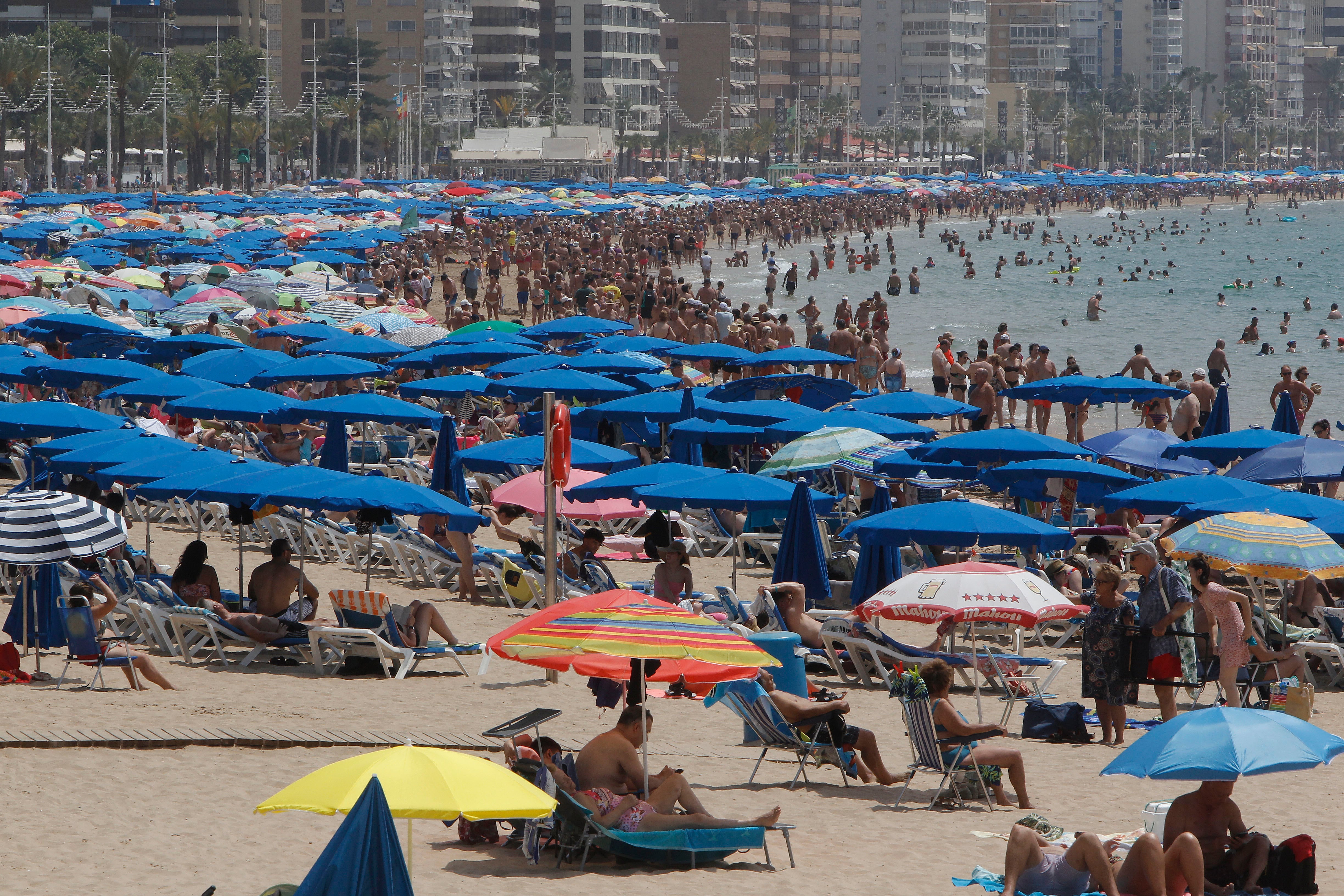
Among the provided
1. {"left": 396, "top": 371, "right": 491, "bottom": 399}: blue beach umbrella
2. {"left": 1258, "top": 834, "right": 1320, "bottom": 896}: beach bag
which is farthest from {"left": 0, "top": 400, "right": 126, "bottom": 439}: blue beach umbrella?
{"left": 1258, "top": 834, "right": 1320, "bottom": 896}: beach bag

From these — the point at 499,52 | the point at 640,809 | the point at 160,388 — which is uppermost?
the point at 499,52

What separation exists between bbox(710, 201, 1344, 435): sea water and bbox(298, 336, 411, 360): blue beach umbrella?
10.5 m

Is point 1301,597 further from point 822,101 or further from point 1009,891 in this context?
point 822,101

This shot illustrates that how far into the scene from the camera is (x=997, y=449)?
13.4 metres

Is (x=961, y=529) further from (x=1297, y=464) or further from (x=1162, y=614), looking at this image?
(x=1297, y=464)

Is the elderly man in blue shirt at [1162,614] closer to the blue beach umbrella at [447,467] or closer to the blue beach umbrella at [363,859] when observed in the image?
the blue beach umbrella at [363,859]

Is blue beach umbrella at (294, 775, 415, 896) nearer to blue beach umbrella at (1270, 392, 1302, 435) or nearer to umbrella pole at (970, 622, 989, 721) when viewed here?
umbrella pole at (970, 622, 989, 721)

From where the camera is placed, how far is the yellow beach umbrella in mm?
4738

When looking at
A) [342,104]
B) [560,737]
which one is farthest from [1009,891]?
[342,104]

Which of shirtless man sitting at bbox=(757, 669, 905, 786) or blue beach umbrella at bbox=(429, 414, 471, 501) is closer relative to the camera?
shirtless man sitting at bbox=(757, 669, 905, 786)

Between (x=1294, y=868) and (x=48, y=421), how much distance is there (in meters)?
10.4

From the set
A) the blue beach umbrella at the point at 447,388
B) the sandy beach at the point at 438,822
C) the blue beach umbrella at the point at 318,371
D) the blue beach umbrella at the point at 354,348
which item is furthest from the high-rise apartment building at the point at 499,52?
the sandy beach at the point at 438,822

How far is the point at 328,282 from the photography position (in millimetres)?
28234

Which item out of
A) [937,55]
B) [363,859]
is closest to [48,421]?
[363,859]
